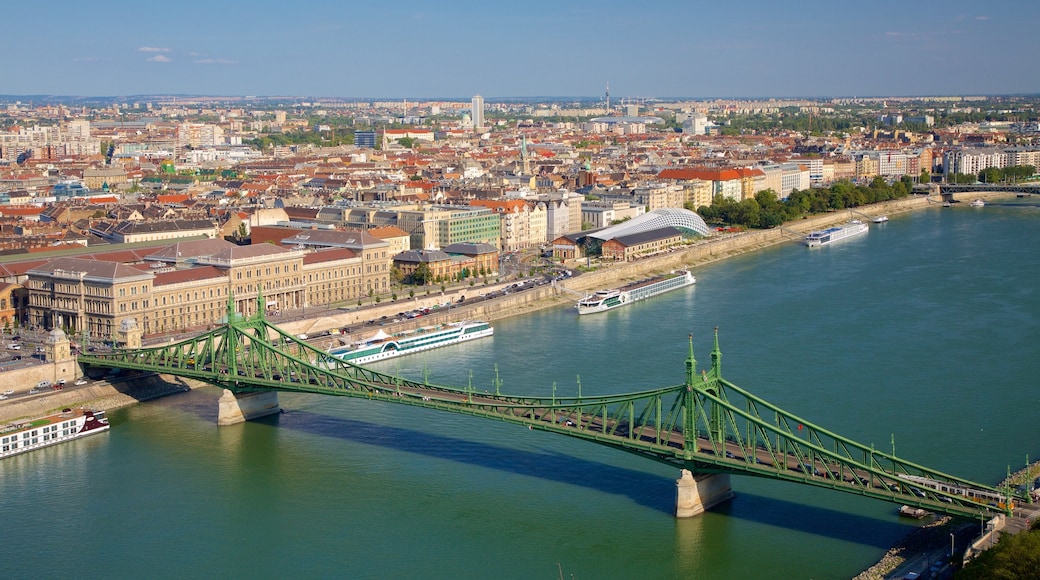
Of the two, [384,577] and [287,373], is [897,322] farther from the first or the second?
[384,577]

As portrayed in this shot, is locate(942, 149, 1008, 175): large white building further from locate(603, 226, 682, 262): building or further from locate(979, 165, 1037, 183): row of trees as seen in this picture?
locate(603, 226, 682, 262): building

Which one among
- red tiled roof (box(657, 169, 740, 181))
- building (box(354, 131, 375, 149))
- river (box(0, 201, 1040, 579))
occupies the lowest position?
river (box(0, 201, 1040, 579))

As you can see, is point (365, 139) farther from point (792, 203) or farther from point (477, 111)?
point (792, 203)

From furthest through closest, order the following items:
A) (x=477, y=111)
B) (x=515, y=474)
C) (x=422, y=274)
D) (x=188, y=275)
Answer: (x=477, y=111), (x=422, y=274), (x=188, y=275), (x=515, y=474)

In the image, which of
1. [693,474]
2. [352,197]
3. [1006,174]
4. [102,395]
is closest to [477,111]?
[1006,174]

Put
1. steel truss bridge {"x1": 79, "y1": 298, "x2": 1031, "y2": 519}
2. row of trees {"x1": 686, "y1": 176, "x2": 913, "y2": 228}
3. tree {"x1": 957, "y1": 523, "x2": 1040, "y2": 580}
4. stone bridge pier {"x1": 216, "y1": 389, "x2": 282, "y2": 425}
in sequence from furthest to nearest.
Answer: row of trees {"x1": 686, "y1": 176, "x2": 913, "y2": 228}
stone bridge pier {"x1": 216, "y1": 389, "x2": 282, "y2": 425}
steel truss bridge {"x1": 79, "y1": 298, "x2": 1031, "y2": 519}
tree {"x1": 957, "y1": 523, "x2": 1040, "y2": 580}

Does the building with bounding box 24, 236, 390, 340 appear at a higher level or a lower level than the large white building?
lower

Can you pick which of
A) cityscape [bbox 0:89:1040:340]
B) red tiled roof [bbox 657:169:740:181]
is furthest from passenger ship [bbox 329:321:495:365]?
red tiled roof [bbox 657:169:740:181]

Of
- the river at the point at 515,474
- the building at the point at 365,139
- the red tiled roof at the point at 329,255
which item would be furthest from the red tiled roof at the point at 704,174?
the building at the point at 365,139
